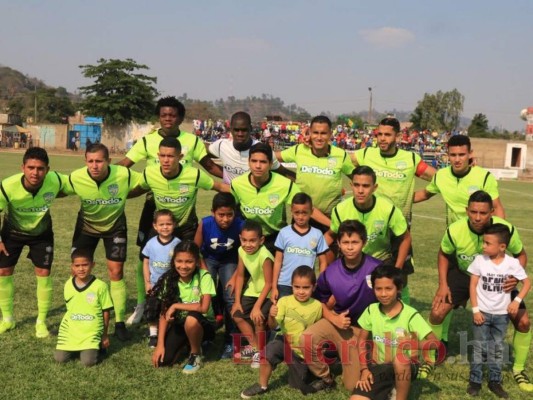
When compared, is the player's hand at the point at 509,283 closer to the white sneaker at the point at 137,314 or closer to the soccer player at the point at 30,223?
the white sneaker at the point at 137,314

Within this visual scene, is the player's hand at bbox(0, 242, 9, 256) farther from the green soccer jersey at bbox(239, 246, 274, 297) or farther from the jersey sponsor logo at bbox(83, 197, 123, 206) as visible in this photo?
the green soccer jersey at bbox(239, 246, 274, 297)

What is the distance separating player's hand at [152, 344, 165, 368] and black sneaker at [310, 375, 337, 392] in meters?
1.37

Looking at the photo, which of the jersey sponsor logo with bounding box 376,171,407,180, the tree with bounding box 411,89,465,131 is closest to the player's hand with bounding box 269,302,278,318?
the jersey sponsor logo with bounding box 376,171,407,180

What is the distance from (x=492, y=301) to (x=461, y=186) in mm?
1262

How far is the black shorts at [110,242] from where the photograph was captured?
19.1ft

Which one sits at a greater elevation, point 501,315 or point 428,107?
point 428,107

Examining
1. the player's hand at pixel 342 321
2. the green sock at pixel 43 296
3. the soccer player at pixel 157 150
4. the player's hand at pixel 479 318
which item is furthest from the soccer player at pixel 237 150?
the player's hand at pixel 479 318

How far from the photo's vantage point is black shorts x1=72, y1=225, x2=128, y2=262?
→ 5.82 m

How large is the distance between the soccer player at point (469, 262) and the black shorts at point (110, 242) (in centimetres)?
324

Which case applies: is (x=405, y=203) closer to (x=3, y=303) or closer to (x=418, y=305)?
(x=418, y=305)

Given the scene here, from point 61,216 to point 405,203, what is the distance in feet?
32.1

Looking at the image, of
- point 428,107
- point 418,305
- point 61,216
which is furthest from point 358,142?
point 418,305

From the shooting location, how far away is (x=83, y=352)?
193 inches

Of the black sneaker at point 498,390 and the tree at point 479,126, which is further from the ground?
the tree at point 479,126
